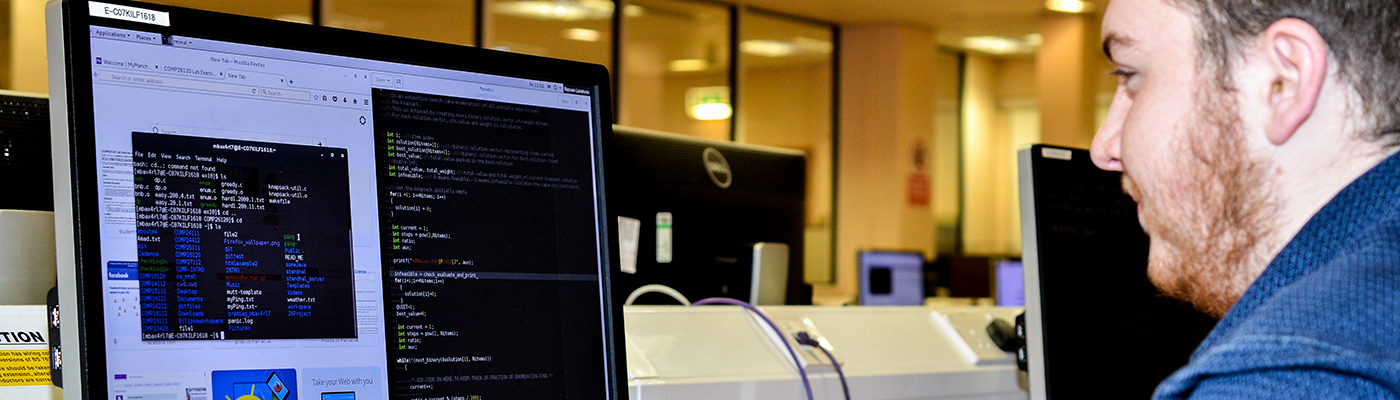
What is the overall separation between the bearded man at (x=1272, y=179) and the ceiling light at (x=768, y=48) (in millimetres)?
6858

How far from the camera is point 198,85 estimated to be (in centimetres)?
79

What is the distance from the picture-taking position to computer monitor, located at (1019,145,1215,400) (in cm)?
131

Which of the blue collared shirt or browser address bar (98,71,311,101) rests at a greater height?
browser address bar (98,71,311,101)

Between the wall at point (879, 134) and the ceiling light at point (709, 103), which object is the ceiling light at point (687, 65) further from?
the wall at point (879, 134)

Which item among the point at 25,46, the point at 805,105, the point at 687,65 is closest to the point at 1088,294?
the point at 25,46

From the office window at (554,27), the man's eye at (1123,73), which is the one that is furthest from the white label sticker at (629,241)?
the office window at (554,27)

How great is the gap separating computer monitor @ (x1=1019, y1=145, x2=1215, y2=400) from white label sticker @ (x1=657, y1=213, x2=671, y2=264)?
2.01 feet

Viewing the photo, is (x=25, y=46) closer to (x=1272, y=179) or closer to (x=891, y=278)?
(x=891, y=278)

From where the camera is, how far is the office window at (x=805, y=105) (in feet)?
25.2

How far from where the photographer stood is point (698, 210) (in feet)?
6.03

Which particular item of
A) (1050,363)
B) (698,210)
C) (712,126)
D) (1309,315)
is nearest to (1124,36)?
(1309,315)

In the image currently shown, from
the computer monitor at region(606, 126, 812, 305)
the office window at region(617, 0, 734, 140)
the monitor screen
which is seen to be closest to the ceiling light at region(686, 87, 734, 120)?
the office window at region(617, 0, 734, 140)

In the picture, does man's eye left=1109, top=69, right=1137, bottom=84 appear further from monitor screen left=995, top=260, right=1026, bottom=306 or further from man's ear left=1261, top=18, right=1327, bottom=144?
monitor screen left=995, top=260, right=1026, bottom=306

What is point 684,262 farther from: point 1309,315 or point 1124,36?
point 1309,315
